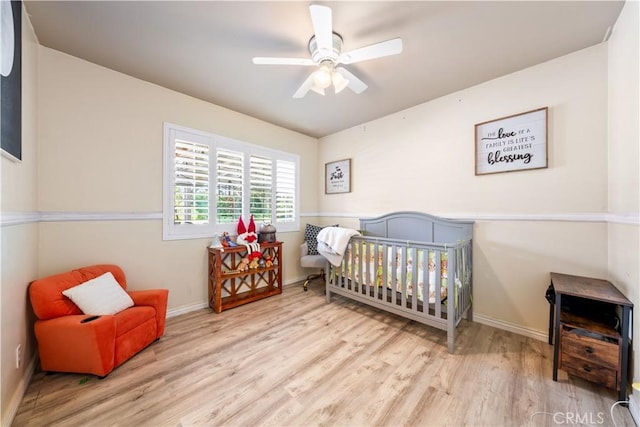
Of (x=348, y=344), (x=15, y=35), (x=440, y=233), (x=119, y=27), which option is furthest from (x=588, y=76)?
(x=15, y=35)

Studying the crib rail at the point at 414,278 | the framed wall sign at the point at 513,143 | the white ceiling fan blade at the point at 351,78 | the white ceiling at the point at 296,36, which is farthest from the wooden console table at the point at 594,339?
the white ceiling fan blade at the point at 351,78

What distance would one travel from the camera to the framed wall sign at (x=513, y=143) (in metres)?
1.97

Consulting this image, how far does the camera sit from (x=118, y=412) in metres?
1.29

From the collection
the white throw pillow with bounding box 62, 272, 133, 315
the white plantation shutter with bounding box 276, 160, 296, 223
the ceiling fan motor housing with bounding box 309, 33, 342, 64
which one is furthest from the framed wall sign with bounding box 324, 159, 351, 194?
the white throw pillow with bounding box 62, 272, 133, 315

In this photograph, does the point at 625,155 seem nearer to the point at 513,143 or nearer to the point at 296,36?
the point at 513,143

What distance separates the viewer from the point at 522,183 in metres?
2.06

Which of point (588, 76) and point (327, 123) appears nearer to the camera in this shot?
point (588, 76)

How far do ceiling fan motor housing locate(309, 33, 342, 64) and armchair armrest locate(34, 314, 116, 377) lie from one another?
2286 mm

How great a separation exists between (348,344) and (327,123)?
277 centimetres

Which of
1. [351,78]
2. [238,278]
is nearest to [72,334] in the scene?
[238,278]

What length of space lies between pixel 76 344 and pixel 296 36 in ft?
8.43

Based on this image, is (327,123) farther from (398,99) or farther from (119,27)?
(119,27)

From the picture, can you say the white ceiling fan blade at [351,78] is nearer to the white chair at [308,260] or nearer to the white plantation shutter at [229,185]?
the white plantation shutter at [229,185]

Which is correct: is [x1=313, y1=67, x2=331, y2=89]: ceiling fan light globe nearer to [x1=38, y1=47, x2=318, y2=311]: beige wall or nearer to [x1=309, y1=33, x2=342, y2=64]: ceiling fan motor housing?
[x1=309, y1=33, x2=342, y2=64]: ceiling fan motor housing
